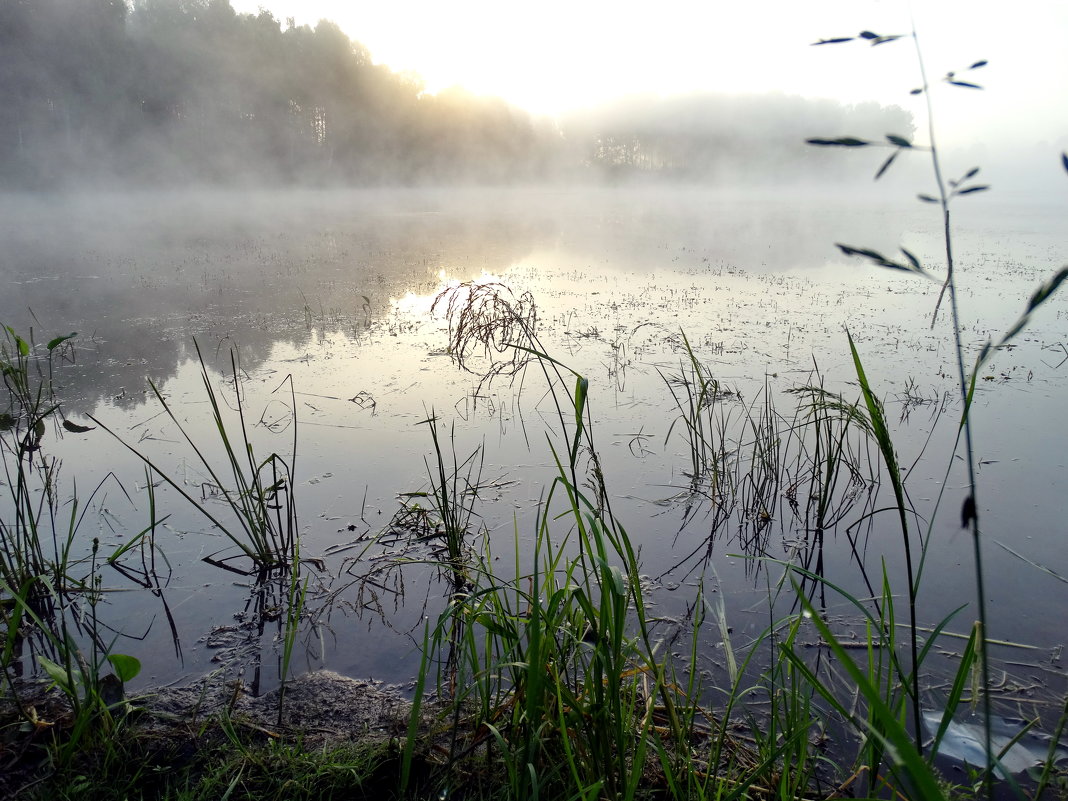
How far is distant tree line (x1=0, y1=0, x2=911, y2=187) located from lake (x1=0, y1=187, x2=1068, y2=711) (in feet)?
72.0

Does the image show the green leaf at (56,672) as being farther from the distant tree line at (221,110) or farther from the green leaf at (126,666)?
the distant tree line at (221,110)

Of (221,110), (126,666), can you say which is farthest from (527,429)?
(221,110)

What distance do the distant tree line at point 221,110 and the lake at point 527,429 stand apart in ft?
72.0

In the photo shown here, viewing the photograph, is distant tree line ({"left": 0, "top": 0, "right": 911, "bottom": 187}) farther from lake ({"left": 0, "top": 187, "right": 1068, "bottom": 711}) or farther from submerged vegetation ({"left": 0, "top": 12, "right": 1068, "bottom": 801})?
submerged vegetation ({"left": 0, "top": 12, "right": 1068, "bottom": 801})

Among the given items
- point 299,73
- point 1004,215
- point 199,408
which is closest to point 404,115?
point 299,73

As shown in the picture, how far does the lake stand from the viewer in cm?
245

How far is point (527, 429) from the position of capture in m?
4.05

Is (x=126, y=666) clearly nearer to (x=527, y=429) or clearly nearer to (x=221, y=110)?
(x=527, y=429)

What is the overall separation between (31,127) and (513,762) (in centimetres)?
3391

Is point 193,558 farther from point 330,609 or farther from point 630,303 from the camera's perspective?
point 630,303

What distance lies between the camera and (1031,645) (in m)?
2.21

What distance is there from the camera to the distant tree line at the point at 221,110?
26234 millimetres

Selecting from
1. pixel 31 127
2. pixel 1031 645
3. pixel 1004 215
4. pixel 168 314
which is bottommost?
pixel 1031 645

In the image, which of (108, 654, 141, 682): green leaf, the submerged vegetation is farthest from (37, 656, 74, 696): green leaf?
(108, 654, 141, 682): green leaf
